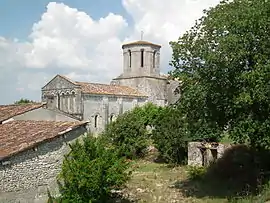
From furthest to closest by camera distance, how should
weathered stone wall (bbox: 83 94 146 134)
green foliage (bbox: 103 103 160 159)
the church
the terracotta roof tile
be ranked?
the terracotta roof tile → weathered stone wall (bbox: 83 94 146 134) → the church → green foliage (bbox: 103 103 160 159)

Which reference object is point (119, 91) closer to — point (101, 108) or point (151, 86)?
point (101, 108)

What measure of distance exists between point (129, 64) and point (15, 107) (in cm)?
2819

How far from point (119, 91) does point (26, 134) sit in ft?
97.4

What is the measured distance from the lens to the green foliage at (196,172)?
898 inches

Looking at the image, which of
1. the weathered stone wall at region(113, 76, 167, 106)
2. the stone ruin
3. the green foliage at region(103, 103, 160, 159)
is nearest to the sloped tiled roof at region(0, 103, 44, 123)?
the green foliage at region(103, 103, 160, 159)

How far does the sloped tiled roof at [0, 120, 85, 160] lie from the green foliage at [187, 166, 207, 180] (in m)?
8.44

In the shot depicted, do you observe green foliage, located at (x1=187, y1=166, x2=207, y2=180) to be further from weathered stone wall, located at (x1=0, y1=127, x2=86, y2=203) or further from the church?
the church

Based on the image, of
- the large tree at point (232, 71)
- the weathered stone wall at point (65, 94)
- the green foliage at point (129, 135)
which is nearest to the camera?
the large tree at point (232, 71)

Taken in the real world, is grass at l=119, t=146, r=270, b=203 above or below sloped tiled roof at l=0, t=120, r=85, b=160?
below

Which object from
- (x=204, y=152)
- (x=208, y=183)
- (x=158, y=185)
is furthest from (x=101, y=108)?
(x=208, y=183)

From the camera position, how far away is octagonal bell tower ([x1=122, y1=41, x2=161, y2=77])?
170ft

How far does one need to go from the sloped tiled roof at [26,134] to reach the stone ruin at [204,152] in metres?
10.9

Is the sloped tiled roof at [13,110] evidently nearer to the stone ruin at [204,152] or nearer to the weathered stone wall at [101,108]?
the stone ruin at [204,152]

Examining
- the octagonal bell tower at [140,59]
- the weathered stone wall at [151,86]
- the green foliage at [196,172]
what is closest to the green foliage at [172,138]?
the green foliage at [196,172]
